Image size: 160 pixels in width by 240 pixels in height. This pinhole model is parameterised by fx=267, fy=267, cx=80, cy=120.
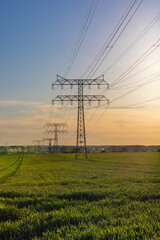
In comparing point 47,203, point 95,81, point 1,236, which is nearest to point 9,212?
point 47,203

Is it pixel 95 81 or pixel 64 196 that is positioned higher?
pixel 95 81

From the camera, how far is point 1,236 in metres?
7.35

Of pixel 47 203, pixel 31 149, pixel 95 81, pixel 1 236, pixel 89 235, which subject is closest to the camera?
pixel 89 235

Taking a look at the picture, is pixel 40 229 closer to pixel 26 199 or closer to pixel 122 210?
pixel 122 210

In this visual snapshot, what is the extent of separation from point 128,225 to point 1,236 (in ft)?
11.4

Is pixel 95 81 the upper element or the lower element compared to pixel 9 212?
upper

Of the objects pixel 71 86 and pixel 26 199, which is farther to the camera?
pixel 71 86

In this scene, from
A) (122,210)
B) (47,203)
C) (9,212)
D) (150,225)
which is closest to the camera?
(150,225)

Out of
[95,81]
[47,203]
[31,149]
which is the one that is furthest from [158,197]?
[31,149]

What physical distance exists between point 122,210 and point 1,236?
4152 mm

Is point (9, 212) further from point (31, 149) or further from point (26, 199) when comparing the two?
point (31, 149)

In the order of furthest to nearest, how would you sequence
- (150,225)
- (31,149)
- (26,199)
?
(31,149) → (26,199) → (150,225)

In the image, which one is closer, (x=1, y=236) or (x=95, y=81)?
(x=1, y=236)

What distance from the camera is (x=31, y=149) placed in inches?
7042
